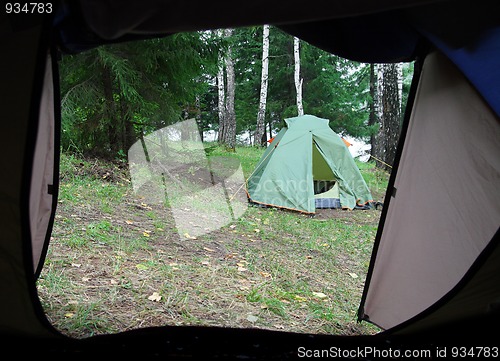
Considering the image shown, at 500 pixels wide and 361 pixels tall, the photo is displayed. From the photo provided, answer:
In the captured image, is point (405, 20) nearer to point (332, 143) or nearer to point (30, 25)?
point (30, 25)

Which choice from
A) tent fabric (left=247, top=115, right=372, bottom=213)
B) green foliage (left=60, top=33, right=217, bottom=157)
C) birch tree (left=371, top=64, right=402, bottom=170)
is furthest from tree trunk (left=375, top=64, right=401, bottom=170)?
green foliage (left=60, top=33, right=217, bottom=157)

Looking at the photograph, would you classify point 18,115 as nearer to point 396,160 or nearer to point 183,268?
point 396,160

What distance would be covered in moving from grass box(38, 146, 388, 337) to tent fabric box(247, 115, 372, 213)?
0.62m

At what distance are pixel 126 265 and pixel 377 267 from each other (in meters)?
1.95

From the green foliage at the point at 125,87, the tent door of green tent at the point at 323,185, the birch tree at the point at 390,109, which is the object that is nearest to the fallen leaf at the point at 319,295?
the tent door of green tent at the point at 323,185

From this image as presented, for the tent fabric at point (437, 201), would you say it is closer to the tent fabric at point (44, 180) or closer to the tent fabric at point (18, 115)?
the tent fabric at point (18, 115)

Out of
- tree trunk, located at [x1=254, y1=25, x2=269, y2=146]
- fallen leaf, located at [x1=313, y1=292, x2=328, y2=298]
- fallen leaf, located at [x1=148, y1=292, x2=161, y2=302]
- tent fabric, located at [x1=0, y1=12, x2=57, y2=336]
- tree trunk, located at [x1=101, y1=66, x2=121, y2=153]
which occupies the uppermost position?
tree trunk, located at [x1=254, y1=25, x2=269, y2=146]

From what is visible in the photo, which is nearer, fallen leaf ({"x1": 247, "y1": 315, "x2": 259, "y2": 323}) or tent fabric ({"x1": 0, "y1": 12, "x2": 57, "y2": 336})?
tent fabric ({"x1": 0, "y1": 12, "x2": 57, "y2": 336})

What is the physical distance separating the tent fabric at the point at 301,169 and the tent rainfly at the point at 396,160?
3.41 metres

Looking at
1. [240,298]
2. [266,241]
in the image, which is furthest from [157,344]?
[266,241]

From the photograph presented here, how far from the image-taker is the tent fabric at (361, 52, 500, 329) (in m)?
1.56

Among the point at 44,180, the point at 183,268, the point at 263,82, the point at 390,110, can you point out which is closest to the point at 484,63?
the point at 44,180

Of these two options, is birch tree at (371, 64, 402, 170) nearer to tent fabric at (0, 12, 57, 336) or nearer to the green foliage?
the green foliage

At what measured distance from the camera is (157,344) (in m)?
1.56
